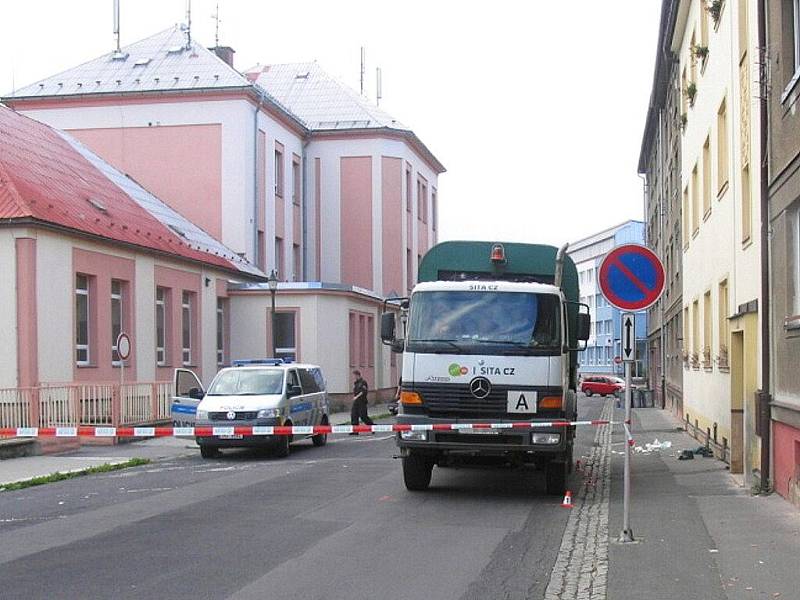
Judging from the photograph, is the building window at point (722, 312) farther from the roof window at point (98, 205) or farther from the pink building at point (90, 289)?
the roof window at point (98, 205)

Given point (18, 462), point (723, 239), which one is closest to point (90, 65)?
point (18, 462)

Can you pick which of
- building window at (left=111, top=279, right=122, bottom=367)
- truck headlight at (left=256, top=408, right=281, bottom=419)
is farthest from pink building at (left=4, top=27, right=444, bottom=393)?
truck headlight at (left=256, top=408, right=281, bottom=419)

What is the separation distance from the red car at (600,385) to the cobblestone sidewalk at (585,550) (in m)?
48.9

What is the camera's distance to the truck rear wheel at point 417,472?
14.2m

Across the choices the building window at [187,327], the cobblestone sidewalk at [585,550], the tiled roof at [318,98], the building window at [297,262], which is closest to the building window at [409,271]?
the building window at [297,262]

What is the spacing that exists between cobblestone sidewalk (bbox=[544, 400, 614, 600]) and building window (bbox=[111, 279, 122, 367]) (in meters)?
16.9

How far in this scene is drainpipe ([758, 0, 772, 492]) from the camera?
13.1 metres

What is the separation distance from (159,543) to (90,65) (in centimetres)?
4167

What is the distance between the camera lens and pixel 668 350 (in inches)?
1598

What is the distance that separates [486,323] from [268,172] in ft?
112

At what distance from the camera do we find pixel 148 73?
4653 cm

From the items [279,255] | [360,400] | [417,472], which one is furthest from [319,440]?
[279,255]

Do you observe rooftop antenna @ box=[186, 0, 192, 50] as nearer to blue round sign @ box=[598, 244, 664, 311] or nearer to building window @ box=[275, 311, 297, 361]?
building window @ box=[275, 311, 297, 361]

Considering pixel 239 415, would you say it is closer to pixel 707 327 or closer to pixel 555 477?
pixel 555 477
